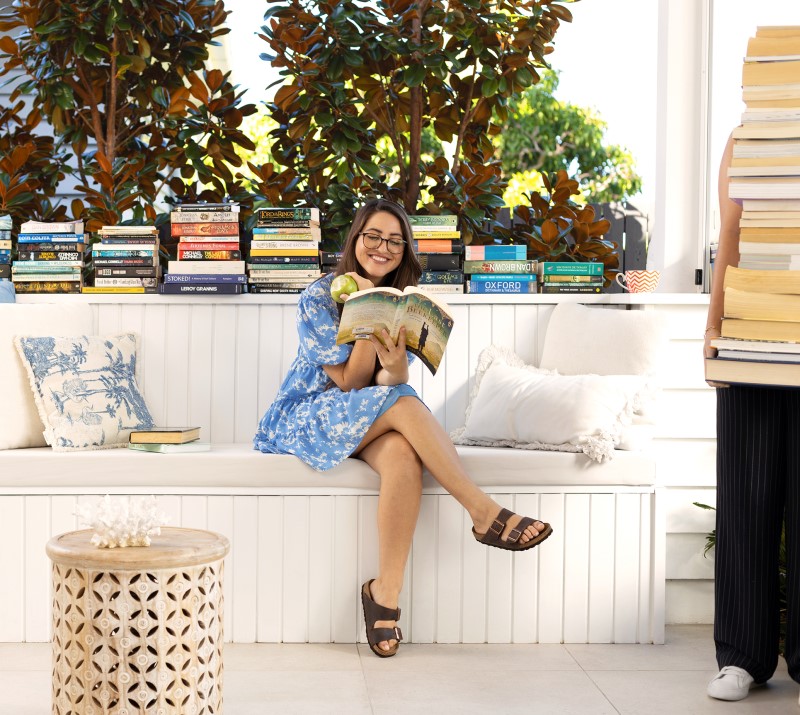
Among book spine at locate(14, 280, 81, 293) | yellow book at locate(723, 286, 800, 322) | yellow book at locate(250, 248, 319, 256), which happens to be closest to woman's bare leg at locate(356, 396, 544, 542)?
yellow book at locate(723, 286, 800, 322)

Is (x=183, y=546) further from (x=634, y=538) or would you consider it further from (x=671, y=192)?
(x=671, y=192)

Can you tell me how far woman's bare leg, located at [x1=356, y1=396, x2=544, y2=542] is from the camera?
101 inches

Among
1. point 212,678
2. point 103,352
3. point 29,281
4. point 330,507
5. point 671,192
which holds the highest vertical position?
point 671,192

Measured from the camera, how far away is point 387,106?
389cm

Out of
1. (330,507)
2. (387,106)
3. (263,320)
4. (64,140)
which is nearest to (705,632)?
(330,507)

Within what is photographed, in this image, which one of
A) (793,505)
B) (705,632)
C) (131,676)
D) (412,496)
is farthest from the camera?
(705,632)

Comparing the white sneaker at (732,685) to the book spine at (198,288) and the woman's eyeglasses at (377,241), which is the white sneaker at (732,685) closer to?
the woman's eyeglasses at (377,241)

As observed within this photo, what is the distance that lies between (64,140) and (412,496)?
7.95 feet

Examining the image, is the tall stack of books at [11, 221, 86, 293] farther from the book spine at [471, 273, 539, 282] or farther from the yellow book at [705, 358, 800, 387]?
the yellow book at [705, 358, 800, 387]

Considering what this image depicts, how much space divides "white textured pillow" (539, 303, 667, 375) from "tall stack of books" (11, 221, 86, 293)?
A: 1.64 meters

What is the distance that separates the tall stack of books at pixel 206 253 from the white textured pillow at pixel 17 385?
464 millimetres

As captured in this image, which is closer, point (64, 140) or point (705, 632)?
point (705, 632)

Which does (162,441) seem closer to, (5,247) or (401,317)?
(401,317)

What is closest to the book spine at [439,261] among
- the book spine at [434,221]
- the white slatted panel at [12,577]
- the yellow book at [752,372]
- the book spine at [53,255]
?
the book spine at [434,221]
